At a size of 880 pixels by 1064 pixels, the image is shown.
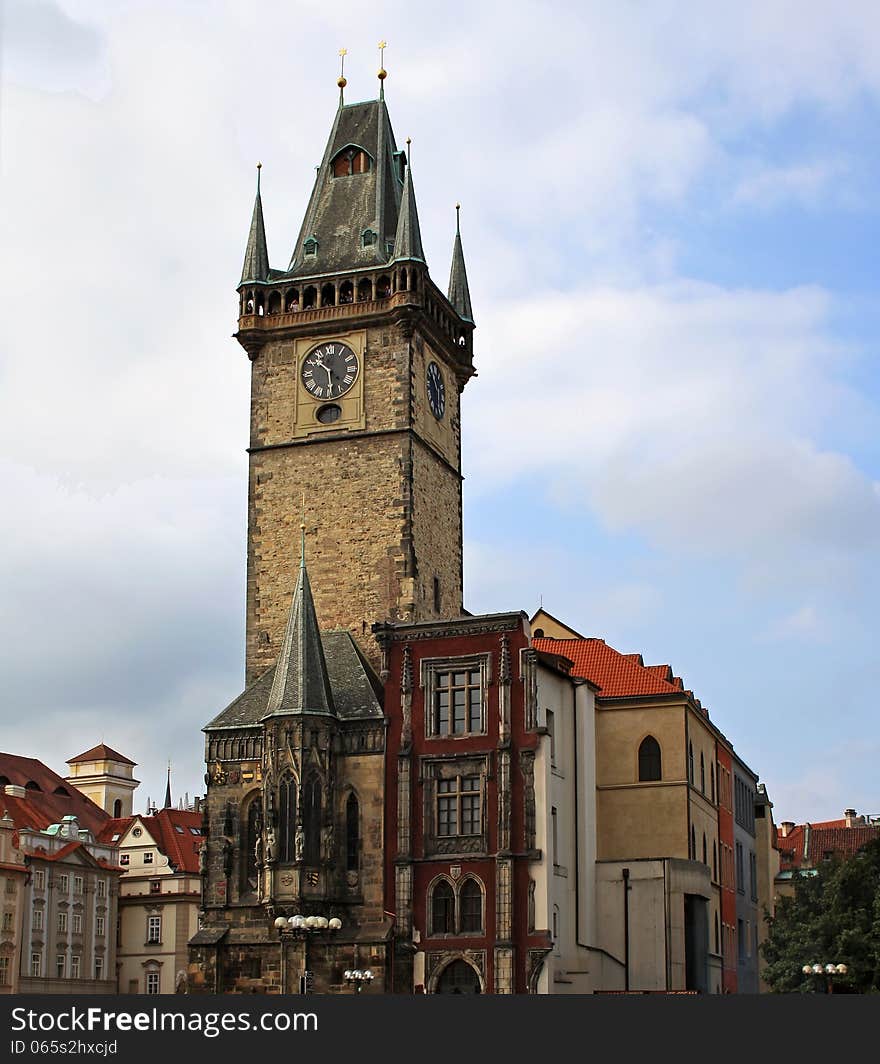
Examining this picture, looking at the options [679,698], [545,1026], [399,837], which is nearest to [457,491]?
[679,698]

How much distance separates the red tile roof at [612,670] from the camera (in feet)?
218

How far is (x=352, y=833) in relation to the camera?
58.2 m

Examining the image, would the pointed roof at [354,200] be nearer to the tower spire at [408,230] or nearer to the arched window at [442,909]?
the tower spire at [408,230]

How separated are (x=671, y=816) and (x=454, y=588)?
12466 millimetres

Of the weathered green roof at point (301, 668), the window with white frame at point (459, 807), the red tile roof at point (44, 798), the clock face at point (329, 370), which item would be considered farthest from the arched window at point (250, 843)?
the red tile roof at point (44, 798)

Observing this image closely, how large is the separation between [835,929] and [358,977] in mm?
16991

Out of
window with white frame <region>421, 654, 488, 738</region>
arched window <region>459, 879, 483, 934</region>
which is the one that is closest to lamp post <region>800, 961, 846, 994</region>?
arched window <region>459, 879, 483, 934</region>

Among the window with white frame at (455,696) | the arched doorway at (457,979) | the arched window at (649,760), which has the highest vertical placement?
the window with white frame at (455,696)

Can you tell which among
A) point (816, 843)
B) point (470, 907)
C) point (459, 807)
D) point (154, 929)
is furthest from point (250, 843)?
point (816, 843)

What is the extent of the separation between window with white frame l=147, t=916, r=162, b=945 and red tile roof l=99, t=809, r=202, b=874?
10.7 ft

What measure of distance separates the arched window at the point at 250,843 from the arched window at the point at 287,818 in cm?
205

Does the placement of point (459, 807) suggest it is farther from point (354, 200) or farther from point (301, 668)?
point (354, 200)

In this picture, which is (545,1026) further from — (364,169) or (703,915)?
(364,169)

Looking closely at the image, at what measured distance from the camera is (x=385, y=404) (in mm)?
64812
